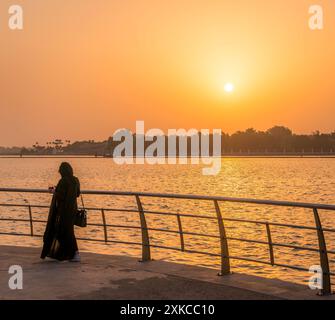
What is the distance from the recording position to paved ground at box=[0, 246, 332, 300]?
813 cm

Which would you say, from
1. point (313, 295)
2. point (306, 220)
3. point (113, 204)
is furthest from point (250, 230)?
point (313, 295)

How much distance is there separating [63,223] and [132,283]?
7.99ft

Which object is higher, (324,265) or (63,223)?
(63,223)

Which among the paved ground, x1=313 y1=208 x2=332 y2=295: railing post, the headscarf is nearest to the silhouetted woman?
the headscarf

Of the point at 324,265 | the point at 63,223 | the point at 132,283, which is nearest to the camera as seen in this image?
the point at 324,265

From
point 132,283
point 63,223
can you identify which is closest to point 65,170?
point 63,223

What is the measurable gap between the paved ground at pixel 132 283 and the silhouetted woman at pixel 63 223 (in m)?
0.20

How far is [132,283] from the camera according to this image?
8820 mm

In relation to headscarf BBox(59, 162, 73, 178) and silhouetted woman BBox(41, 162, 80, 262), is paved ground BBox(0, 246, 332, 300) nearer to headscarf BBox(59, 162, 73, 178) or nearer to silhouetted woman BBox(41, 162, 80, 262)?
silhouetted woman BBox(41, 162, 80, 262)

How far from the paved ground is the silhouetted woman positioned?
0.65ft

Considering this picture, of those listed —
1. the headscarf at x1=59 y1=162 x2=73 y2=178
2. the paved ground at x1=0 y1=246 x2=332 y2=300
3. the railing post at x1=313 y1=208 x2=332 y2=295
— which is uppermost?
the headscarf at x1=59 y1=162 x2=73 y2=178

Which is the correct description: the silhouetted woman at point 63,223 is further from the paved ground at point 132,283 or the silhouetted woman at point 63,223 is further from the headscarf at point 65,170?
the paved ground at point 132,283

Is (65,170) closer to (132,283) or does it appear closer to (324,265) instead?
(132,283)
